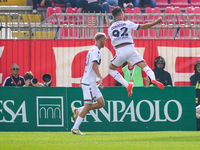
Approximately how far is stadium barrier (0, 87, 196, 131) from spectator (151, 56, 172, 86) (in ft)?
5.21

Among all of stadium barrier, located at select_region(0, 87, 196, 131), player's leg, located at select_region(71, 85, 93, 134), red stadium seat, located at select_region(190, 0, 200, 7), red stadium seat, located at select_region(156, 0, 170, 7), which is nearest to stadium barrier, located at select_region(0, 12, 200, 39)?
stadium barrier, located at select_region(0, 87, 196, 131)

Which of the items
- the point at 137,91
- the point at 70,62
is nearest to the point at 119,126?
the point at 137,91

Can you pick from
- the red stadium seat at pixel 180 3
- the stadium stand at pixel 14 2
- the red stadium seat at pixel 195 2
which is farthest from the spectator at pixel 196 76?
the stadium stand at pixel 14 2

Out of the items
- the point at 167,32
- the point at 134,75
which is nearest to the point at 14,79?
the point at 134,75

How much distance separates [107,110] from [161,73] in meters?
2.61

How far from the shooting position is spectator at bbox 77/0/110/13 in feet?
54.7

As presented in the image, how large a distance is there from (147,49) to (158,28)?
2.58 ft

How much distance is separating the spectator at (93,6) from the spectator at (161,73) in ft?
15.3

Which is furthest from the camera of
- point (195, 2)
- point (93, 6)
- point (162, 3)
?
point (195, 2)

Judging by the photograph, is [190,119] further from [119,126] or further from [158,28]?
[158,28]

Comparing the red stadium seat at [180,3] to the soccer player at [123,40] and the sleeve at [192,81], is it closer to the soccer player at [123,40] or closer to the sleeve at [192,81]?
the sleeve at [192,81]

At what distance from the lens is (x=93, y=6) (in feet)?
55.0

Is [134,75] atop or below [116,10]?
below

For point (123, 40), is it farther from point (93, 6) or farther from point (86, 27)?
point (93, 6)
